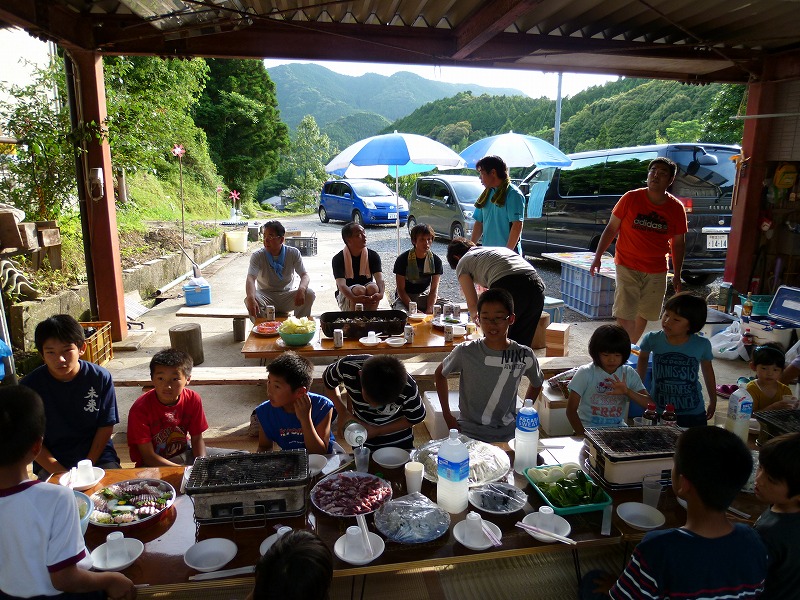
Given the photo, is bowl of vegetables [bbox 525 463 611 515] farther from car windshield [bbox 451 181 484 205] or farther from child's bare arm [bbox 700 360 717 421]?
car windshield [bbox 451 181 484 205]

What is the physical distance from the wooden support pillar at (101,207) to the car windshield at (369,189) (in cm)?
1154

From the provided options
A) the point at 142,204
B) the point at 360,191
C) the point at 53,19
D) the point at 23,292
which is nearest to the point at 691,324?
the point at 53,19

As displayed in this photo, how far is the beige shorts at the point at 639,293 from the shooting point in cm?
493

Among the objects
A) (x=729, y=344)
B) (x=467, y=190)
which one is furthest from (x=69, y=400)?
(x=467, y=190)

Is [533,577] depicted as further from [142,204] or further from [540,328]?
[142,204]

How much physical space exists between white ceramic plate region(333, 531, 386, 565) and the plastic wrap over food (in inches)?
2.0

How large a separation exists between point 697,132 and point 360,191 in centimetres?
1324

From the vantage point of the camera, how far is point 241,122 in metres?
21.6

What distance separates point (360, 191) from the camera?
56.2 ft

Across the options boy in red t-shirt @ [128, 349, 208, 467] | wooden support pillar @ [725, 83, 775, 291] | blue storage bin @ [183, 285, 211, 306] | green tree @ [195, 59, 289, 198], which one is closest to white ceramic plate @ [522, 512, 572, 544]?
boy in red t-shirt @ [128, 349, 208, 467]

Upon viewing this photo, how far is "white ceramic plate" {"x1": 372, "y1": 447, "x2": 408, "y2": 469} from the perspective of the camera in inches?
95.5

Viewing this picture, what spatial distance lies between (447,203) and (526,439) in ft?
34.1

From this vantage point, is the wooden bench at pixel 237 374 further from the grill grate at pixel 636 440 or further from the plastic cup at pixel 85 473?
the grill grate at pixel 636 440

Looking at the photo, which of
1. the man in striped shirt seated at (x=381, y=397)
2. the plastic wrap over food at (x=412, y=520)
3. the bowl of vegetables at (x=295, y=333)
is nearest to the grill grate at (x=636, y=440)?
the plastic wrap over food at (x=412, y=520)
